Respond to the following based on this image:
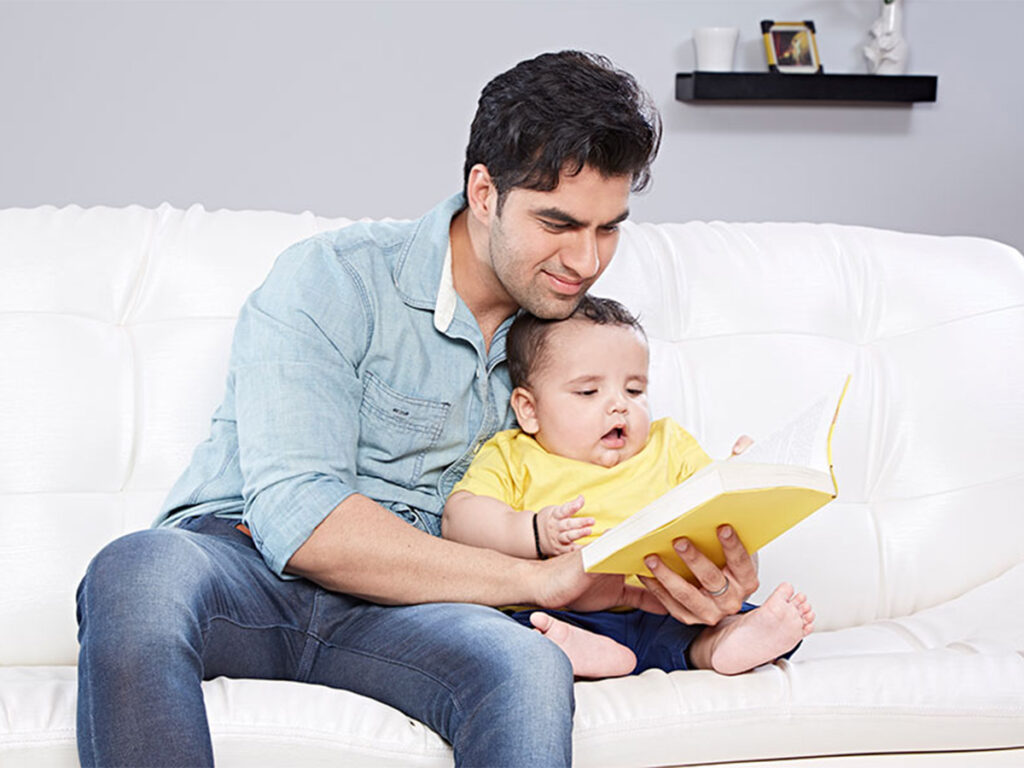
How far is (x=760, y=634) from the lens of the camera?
4.66ft

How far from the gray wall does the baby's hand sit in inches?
84.2

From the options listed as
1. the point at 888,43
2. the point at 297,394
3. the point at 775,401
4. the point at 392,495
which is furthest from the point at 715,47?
the point at 297,394

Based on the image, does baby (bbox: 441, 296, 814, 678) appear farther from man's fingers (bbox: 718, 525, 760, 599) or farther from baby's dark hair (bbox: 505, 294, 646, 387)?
man's fingers (bbox: 718, 525, 760, 599)

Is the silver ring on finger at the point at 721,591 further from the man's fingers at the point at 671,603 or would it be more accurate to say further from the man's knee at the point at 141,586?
the man's knee at the point at 141,586

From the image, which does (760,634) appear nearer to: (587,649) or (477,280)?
(587,649)

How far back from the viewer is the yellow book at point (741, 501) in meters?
1.17

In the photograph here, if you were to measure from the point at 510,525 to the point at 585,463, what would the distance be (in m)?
0.17

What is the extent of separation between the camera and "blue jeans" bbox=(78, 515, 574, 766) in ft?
3.84

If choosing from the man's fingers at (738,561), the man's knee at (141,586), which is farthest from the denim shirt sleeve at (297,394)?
the man's fingers at (738,561)

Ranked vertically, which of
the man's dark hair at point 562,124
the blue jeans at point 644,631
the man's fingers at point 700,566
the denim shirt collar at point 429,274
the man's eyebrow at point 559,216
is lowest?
the blue jeans at point 644,631

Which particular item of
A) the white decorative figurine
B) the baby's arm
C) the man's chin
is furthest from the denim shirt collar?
the white decorative figurine

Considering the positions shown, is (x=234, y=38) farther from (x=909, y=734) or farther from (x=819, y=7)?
(x=909, y=734)

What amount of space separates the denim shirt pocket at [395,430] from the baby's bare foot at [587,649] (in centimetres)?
29

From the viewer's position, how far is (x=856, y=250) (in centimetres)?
213
